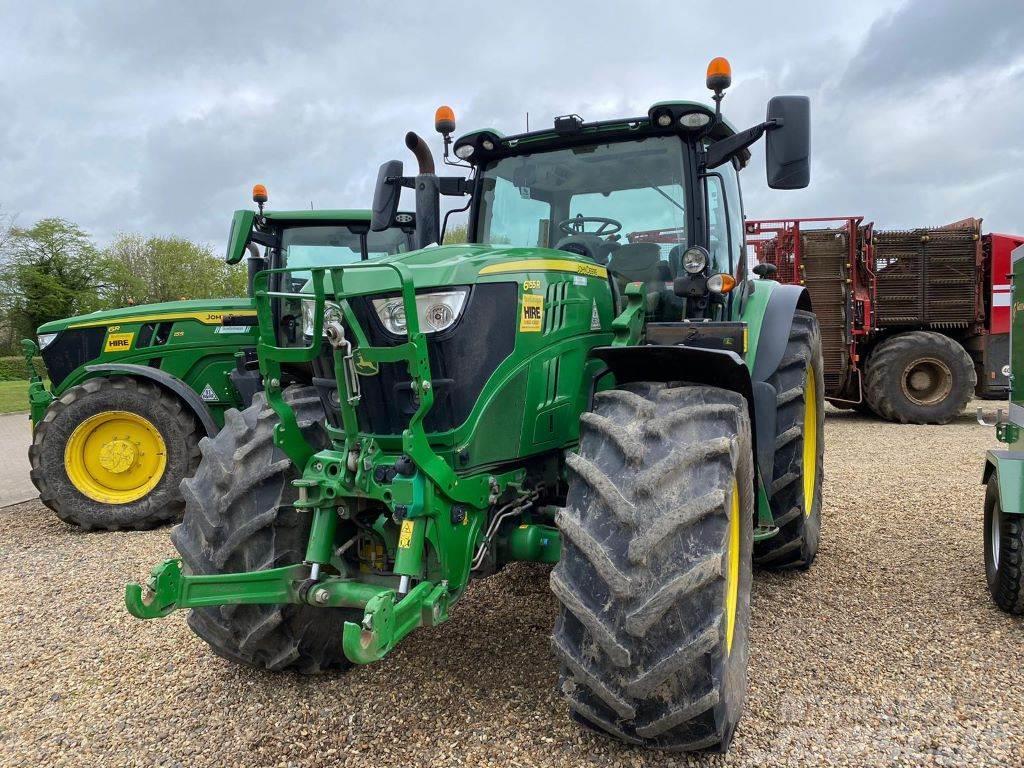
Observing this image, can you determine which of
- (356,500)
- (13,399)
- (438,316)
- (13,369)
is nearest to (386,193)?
(438,316)

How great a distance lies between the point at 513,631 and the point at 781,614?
1.33 meters

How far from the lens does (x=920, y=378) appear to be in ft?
35.6

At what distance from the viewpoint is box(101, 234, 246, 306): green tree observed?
38.8 metres

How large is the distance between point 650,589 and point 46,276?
38126 millimetres

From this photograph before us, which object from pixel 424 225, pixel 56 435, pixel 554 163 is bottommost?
pixel 56 435

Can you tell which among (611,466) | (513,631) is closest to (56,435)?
(513,631)

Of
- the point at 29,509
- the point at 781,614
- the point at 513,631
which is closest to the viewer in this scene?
the point at 513,631

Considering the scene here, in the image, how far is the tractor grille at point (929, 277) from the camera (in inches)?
417

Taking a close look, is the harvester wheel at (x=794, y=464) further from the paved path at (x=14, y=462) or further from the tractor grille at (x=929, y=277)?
the tractor grille at (x=929, y=277)

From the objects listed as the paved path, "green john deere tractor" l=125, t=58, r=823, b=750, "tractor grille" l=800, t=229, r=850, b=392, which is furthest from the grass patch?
"green john deere tractor" l=125, t=58, r=823, b=750

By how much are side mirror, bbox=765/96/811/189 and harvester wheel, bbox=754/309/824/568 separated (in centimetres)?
106

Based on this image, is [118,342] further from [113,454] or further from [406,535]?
[406,535]

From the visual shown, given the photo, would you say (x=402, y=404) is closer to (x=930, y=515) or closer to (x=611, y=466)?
(x=611, y=466)

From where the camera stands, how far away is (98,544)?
5.70 m
